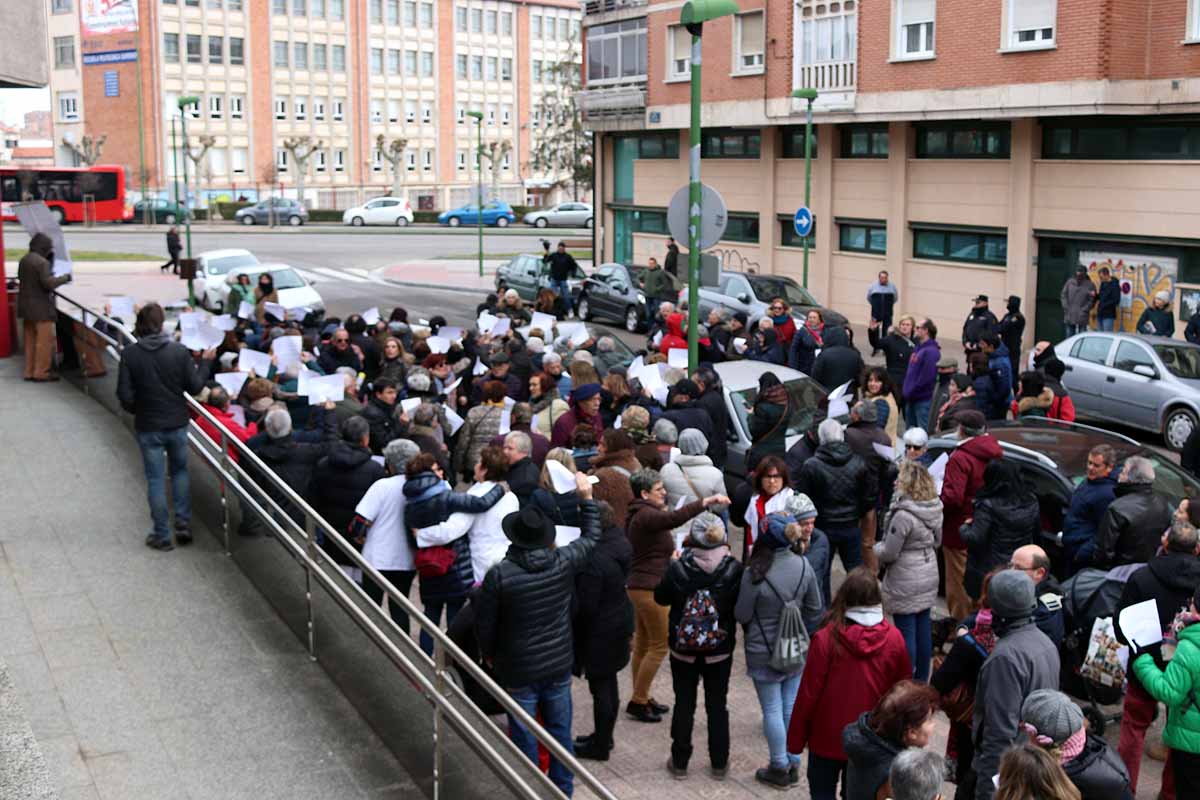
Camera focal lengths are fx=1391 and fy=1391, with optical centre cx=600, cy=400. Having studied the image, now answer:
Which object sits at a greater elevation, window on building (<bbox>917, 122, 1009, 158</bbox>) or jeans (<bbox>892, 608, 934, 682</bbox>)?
window on building (<bbox>917, 122, 1009, 158</bbox>)

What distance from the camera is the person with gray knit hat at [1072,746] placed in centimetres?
540

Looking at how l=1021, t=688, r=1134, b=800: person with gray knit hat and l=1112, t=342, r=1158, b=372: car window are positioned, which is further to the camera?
l=1112, t=342, r=1158, b=372: car window

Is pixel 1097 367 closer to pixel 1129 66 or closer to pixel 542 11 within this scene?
pixel 1129 66

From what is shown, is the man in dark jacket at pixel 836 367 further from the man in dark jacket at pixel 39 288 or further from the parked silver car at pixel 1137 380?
the man in dark jacket at pixel 39 288

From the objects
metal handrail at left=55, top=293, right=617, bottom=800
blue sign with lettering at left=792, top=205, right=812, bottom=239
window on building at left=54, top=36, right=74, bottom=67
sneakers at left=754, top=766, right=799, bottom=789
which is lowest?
sneakers at left=754, top=766, right=799, bottom=789

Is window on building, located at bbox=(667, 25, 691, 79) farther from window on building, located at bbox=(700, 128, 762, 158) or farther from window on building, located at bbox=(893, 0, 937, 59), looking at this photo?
window on building, located at bbox=(893, 0, 937, 59)

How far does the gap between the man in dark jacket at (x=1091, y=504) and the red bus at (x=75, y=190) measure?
2447 inches

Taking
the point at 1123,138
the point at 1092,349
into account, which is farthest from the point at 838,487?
the point at 1123,138

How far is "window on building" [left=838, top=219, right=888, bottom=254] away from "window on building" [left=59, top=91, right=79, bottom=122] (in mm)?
69083

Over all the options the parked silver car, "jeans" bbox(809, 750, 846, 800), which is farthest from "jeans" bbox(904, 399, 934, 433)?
A: "jeans" bbox(809, 750, 846, 800)

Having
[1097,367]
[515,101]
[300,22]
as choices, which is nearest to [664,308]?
[1097,367]

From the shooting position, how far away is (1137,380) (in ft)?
59.7

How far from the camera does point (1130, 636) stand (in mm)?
7125

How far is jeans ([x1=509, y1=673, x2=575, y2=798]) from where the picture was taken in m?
7.11
